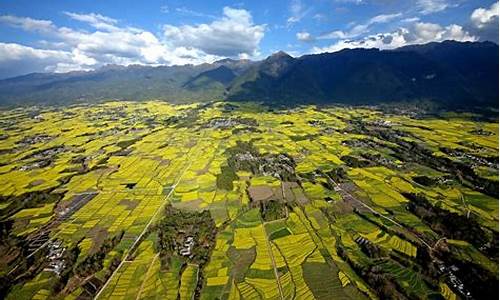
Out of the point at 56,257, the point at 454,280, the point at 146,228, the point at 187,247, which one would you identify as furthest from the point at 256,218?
the point at 56,257

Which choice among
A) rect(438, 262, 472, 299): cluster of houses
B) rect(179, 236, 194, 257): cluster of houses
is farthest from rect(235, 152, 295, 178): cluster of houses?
rect(438, 262, 472, 299): cluster of houses

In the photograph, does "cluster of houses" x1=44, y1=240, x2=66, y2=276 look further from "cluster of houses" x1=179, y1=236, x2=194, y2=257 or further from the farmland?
"cluster of houses" x1=179, y1=236, x2=194, y2=257

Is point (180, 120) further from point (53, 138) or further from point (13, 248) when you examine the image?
point (13, 248)

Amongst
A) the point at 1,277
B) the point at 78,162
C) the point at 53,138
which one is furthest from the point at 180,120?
the point at 1,277

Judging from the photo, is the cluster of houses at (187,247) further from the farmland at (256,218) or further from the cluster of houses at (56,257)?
the cluster of houses at (56,257)

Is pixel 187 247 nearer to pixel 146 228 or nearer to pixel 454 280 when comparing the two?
pixel 146 228

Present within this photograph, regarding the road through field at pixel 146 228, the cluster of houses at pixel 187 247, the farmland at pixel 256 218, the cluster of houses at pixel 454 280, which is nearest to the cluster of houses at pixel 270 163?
the farmland at pixel 256 218
